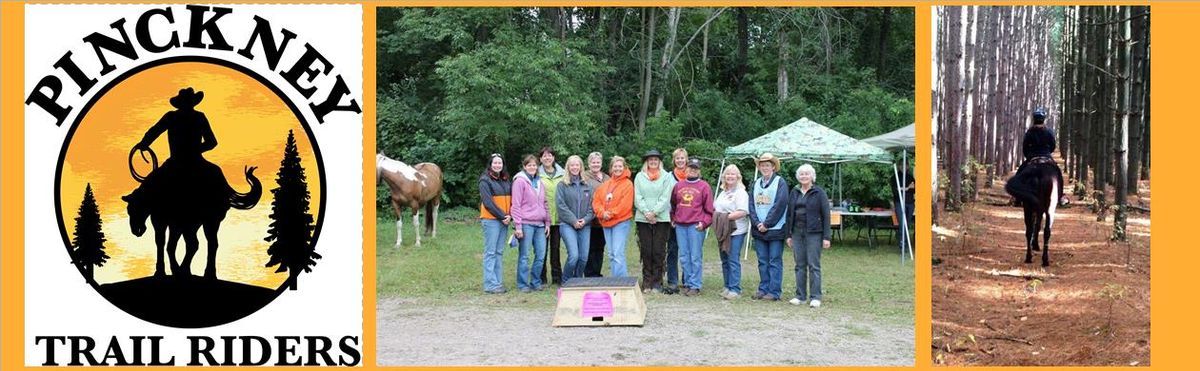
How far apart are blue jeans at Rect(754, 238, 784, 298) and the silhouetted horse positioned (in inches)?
162

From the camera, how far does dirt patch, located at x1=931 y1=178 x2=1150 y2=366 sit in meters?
4.64

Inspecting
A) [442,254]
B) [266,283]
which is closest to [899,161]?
[442,254]

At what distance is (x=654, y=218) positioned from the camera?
7934 mm

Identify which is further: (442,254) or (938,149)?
(442,254)

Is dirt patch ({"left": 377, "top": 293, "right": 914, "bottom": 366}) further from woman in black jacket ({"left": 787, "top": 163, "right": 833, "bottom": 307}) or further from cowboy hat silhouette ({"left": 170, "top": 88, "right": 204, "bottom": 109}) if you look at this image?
cowboy hat silhouette ({"left": 170, "top": 88, "right": 204, "bottom": 109})

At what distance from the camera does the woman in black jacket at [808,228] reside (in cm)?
727

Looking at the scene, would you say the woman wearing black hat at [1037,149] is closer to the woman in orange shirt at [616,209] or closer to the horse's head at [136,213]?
the woman in orange shirt at [616,209]

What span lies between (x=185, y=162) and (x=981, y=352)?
3.62 m

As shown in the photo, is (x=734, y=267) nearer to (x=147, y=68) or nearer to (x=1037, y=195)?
(x=1037, y=195)

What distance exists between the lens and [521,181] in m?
8.16

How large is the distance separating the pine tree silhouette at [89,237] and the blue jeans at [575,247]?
4151 mm

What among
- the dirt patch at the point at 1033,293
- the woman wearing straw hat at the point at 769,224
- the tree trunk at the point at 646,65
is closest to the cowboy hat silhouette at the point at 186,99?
the dirt patch at the point at 1033,293

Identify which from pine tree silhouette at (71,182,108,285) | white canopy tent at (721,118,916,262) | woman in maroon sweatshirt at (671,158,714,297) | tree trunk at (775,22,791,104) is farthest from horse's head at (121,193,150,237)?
tree trunk at (775,22,791,104)

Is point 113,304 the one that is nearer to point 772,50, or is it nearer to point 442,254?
point 442,254
